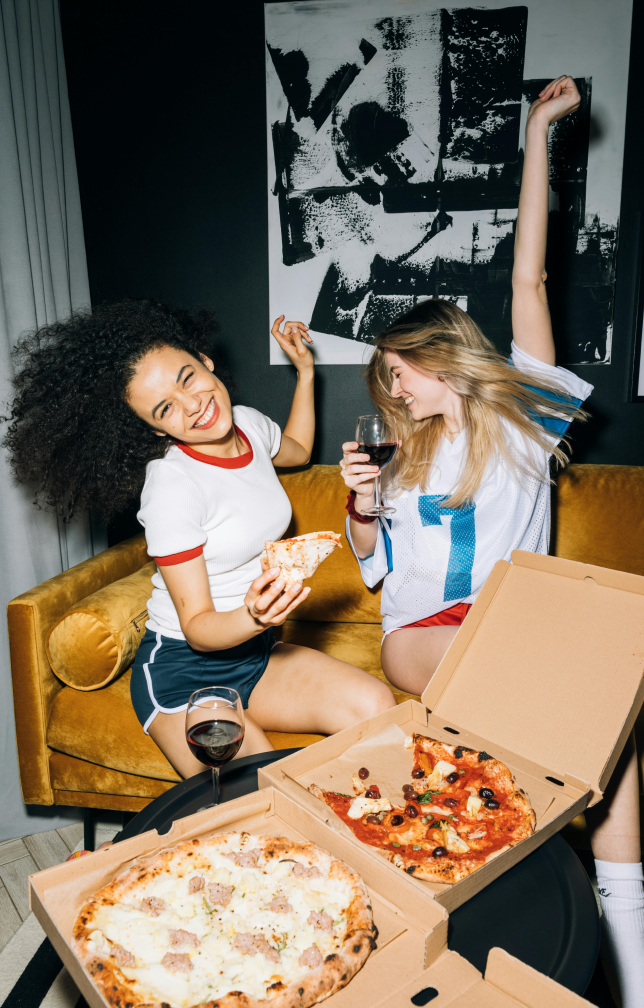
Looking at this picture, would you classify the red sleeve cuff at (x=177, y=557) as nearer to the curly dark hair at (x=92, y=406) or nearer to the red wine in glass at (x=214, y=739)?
the curly dark hair at (x=92, y=406)

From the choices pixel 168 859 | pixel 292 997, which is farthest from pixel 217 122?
pixel 292 997

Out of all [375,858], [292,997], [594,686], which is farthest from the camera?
[594,686]

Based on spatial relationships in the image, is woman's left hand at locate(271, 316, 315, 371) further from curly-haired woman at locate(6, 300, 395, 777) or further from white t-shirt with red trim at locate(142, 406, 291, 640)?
white t-shirt with red trim at locate(142, 406, 291, 640)

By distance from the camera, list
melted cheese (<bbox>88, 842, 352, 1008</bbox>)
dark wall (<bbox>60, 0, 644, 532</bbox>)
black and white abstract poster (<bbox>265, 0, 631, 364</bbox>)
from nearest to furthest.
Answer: melted cheese (<bbox>88, 842, 352, 1008</bbox>), black and white abstract poster (<bbox>265, 0, 631, 364</bbox>), dark wall (<bbox>60, 0, 644, 532</bbox>)

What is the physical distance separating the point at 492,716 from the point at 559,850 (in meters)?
0.27

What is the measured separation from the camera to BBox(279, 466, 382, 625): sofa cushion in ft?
8.95

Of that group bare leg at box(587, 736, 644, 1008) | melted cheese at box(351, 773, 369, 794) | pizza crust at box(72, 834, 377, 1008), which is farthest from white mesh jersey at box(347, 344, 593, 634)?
pizza crust at box(72, 834, 377, 1008)

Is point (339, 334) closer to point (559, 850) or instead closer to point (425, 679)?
point (425, 679)

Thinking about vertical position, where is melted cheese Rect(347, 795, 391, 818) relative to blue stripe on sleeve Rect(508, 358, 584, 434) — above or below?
below

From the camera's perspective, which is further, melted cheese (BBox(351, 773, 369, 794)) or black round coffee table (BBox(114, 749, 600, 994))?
melted cheese (BBox(351, 773, 369, 794))

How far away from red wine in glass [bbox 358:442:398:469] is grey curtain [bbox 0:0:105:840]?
142 cm

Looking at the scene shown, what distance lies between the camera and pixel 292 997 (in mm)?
753

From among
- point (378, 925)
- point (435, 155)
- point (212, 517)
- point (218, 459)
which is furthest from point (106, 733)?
point (435, 155)

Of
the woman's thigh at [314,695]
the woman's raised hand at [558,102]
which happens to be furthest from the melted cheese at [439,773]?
the woman's raised hand at [558,102]
